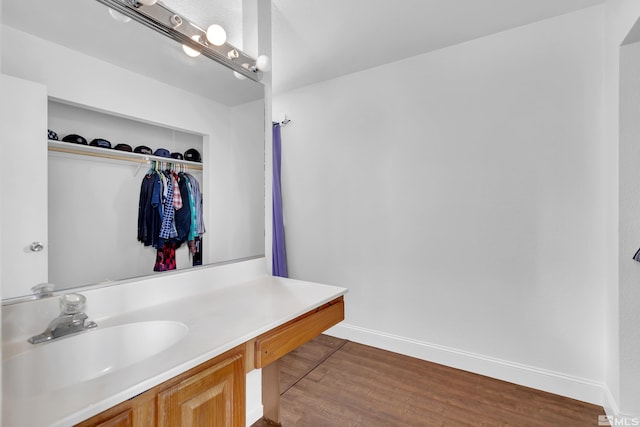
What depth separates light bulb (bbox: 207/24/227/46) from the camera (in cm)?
153

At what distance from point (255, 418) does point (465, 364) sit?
1600 mm

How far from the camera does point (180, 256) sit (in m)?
1.48

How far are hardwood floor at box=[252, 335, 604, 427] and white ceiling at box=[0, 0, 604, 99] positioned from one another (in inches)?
76.7

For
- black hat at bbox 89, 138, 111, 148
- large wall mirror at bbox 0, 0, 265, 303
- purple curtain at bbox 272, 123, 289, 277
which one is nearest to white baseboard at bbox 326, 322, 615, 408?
purple curtain at bbox 272, 123, 289, 277

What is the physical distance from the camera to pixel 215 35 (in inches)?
60.3

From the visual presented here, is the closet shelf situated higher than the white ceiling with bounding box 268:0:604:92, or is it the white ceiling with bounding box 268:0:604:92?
the white ceiling with bounding box 268:0:604:92

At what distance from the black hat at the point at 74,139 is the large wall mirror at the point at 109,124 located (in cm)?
2

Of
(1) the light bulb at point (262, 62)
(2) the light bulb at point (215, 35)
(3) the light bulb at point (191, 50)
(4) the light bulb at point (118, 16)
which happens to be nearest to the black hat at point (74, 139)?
(4) the light bulb at point (118, 16)

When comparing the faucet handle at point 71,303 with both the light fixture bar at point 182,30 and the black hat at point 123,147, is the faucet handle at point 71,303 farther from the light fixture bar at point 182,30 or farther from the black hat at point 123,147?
the light fixture bar at point 182,30

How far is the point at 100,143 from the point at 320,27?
169 centimetres

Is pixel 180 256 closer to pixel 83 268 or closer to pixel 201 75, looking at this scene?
pixel 83 268

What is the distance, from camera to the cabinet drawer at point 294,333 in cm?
111

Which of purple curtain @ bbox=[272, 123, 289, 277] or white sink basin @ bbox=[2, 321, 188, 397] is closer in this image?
white sink basin @ bbox=[2, 321, 188, 397]

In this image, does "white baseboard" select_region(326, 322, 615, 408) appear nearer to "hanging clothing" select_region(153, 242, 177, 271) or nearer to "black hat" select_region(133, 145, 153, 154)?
"hanging clothing" select_region(153, 242, 177, 271)
